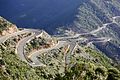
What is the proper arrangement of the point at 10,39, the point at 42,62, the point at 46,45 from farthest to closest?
the point at 46,45 < the point at 10,39 < the point at 42,62

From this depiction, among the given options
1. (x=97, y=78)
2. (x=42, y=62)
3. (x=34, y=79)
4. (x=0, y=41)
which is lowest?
(x=97, y=78)

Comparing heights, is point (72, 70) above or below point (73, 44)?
below

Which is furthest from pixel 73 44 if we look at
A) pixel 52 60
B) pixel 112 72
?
pixel 112 72

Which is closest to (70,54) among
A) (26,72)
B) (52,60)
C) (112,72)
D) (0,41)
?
(52,60)

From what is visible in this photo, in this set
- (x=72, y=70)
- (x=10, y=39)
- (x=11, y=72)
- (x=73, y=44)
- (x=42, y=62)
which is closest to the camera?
(x=72, y=70)

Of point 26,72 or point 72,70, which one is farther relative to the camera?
point 26,72

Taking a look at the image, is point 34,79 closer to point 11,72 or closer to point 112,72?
point 11,72

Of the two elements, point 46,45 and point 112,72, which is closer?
point 112,72

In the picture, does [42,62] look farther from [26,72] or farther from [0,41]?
[26,72]

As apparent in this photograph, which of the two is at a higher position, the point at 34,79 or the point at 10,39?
the point at 10,39
